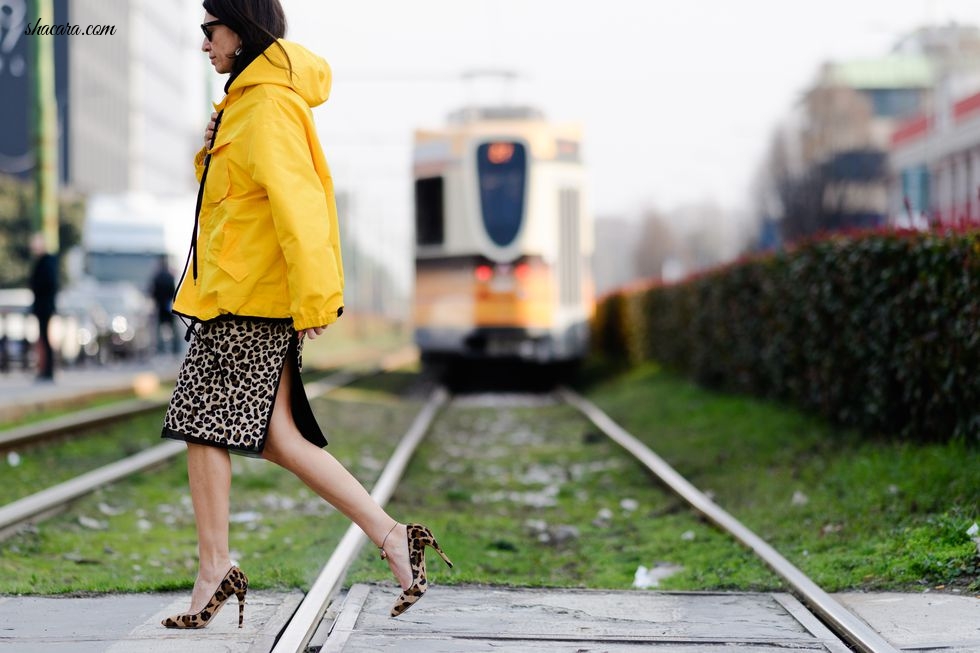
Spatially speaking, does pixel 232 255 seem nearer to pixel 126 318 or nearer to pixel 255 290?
pixel 255 290

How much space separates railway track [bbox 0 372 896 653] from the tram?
18.7 ft

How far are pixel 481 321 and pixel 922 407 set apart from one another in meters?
11.2

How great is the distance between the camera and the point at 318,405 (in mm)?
18422

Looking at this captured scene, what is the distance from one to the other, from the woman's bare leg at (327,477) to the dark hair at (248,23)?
102 centimetres

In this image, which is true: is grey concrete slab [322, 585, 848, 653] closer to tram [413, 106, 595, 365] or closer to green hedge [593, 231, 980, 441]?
green hedge [593, 231, 980, 441]

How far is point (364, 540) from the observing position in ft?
23.8

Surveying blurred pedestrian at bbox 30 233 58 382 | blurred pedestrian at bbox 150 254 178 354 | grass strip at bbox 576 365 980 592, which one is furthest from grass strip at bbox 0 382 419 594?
blurred pedestrian at bbox 150 254 178 354

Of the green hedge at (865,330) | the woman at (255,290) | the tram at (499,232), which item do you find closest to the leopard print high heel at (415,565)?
the woman at (255,290)

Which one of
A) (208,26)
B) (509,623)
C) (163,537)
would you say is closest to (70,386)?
(163,537)

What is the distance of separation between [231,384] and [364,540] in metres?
2.54

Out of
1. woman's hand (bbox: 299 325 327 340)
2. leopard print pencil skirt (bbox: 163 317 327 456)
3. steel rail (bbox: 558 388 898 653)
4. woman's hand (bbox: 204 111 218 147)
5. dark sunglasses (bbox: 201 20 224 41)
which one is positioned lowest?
steel rail (bbox: 558 388 898 653)

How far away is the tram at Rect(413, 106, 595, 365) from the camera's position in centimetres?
2036

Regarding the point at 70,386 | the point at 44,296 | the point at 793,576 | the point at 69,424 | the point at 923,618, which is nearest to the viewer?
the point at 923,618

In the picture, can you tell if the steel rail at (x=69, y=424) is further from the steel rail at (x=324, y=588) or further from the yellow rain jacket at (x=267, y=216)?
the yellow rain jacket at (x=267, y=216)
